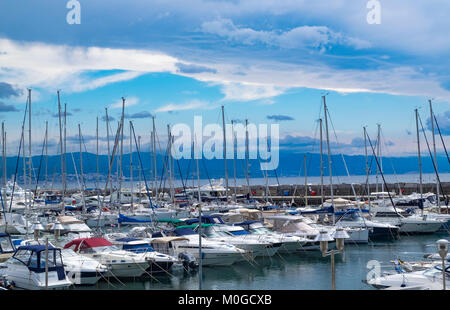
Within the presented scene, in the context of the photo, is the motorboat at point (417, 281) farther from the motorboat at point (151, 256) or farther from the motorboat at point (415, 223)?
the motorboat at point (415, 223)

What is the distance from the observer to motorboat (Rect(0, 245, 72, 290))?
17016mm

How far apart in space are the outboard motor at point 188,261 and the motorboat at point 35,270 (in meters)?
6.36

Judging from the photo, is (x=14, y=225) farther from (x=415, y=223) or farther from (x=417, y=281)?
(x=415, y=223)

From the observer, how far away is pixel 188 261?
75.2 feet

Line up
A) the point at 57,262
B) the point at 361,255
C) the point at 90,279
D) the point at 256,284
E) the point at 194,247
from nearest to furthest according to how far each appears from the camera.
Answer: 1. the point at 57,262
2. the point at 90,279
3. the point at 256,284
4. the point at 194,247
5. the point at 361,255

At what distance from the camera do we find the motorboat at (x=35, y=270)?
17016 millimetres

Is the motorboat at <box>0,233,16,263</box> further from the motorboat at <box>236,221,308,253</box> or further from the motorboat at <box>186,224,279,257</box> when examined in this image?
the motorboat at <box>236,221,308,253</box>

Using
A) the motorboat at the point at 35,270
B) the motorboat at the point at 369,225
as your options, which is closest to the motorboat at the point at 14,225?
the motorboat at the point at 35,270
